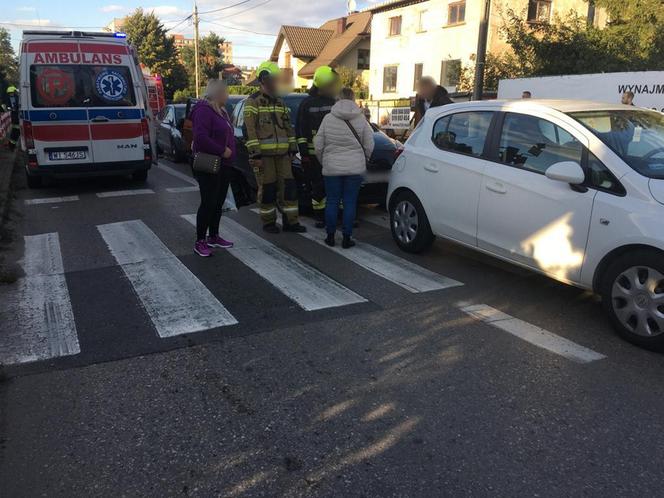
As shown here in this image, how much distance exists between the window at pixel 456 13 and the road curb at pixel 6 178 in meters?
19.7

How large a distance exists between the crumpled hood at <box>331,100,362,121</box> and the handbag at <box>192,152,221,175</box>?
138 cm

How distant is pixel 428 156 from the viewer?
5.95m

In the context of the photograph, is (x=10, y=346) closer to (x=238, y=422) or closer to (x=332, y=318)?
(x=238, y=422)

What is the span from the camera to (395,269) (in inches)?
231

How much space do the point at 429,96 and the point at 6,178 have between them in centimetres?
806

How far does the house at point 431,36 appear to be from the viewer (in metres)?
24.9

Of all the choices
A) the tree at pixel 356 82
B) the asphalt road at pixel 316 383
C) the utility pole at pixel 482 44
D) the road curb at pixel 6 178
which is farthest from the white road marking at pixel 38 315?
the tree at pixel 356 82

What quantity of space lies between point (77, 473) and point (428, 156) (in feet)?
14.5

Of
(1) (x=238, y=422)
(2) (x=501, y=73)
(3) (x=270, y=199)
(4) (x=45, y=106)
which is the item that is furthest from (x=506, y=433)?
(2) (x=501, y=73)

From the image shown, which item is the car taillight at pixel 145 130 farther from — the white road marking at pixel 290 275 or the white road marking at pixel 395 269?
the white road marking at pixel 395 269

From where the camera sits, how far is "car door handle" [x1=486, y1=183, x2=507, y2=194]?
498 centimetres

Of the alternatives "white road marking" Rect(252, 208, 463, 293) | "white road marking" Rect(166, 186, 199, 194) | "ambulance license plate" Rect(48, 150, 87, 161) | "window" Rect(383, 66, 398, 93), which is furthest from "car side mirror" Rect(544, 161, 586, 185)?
"window" Rect(383, 66, 398, 93)

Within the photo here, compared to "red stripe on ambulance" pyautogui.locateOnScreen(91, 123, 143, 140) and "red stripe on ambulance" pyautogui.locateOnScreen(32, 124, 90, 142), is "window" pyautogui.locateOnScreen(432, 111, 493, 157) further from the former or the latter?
"red stripe on ambulance" pyautogui.locateOnScreen(32, 124, 90, 142)

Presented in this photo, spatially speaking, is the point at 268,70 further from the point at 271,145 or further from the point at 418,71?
the point at 418,71
